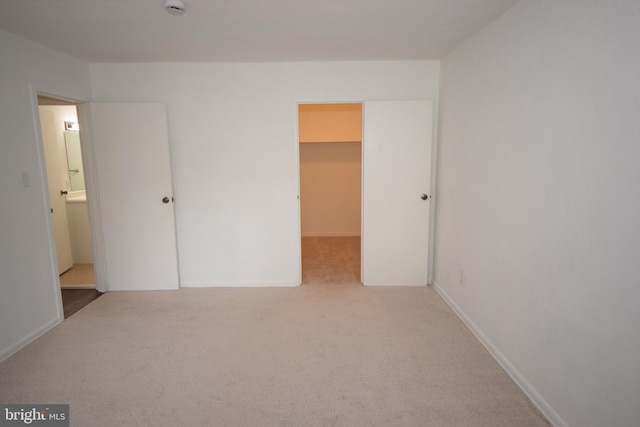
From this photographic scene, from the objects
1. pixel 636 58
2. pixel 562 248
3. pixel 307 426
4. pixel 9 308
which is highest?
pixel 636 58

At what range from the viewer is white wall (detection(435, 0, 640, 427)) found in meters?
1.39

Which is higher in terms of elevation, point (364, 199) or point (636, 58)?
point (636, 58)

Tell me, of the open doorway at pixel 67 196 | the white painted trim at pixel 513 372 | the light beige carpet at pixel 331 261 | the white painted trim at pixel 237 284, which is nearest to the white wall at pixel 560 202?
the white painted trim at pixel 513 372

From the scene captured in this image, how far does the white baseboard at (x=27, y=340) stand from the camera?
2436 millimetres

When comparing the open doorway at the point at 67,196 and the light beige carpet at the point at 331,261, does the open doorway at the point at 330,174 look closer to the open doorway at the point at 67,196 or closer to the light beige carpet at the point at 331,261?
the light beige carpet at the point at 331,261

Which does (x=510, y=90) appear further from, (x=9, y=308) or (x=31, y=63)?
(x=9, y=308)

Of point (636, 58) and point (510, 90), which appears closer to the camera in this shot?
point (636, 58)

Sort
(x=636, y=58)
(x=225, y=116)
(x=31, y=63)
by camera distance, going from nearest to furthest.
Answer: (x=636, y=58) → (x=31, y=63) → (x=225, y=116)

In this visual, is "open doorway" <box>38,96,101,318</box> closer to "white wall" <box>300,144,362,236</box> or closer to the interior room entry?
the interior room entry

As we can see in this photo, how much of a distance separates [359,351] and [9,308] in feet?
8.32

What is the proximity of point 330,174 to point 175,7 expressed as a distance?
4234 millimetres

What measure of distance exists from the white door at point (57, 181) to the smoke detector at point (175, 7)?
9.88 feet

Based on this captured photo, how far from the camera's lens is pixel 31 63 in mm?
2701

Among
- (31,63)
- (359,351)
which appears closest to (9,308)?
(31,63)
